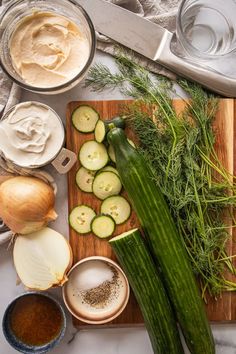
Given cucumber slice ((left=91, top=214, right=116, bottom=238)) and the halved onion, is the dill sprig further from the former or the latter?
the halved onion

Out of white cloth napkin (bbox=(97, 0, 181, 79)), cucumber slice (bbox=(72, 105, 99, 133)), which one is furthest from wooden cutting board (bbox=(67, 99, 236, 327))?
white cloth napkin (bbox=(97, 0, 181, 79))

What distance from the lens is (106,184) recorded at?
4.66 feet

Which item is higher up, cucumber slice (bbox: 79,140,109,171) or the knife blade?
the knife blade

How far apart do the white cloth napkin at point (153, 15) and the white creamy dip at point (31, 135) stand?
253mm

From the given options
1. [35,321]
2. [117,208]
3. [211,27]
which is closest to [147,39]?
[211,27]

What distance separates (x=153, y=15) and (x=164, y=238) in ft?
2.03

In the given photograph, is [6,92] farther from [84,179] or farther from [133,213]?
[133,213]

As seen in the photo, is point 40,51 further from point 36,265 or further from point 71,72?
point 36,265

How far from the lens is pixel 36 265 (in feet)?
4.63

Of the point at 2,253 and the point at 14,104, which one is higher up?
the point at 14,104

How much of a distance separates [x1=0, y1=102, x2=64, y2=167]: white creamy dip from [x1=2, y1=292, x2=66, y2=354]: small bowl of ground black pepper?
39 cm

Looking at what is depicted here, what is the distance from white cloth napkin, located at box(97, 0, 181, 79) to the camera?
4.70ft

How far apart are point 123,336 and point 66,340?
0.17 meters

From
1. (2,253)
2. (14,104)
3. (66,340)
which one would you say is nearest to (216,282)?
(66,340)
